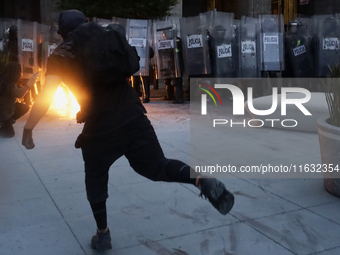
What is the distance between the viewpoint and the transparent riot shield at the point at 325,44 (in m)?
11.6

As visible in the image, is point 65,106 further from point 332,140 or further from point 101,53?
point 101,53

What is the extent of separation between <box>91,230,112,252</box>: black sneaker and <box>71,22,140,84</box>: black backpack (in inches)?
42.8

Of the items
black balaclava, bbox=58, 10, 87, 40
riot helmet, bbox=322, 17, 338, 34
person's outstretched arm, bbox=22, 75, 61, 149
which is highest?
riot helmet, bbox=322, 17, 338, 34

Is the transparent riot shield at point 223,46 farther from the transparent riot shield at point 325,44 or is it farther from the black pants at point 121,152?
the black pants at point 121,152

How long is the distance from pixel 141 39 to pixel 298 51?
3.98 metres

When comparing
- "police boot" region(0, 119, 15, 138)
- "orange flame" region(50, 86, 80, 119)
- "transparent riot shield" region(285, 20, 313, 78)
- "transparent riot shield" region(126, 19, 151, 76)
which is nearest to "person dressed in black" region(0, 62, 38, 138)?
"police boot" region(0, 119, 15, 138)

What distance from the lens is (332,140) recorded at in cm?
405

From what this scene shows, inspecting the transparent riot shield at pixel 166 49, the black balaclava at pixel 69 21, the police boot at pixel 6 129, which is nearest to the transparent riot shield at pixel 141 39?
the transparent riot shield at pixel 166 49

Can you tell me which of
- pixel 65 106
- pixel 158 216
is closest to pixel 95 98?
pixel 158 216

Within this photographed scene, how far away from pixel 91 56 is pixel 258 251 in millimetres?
1723

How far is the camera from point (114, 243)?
3328 millimetres

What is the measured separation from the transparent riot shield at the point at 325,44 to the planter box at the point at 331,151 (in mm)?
7847

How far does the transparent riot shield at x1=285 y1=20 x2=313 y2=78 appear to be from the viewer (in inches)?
450

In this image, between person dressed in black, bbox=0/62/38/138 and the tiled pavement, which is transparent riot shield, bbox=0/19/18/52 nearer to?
person dressed in black, bbox=0/62/38/138
